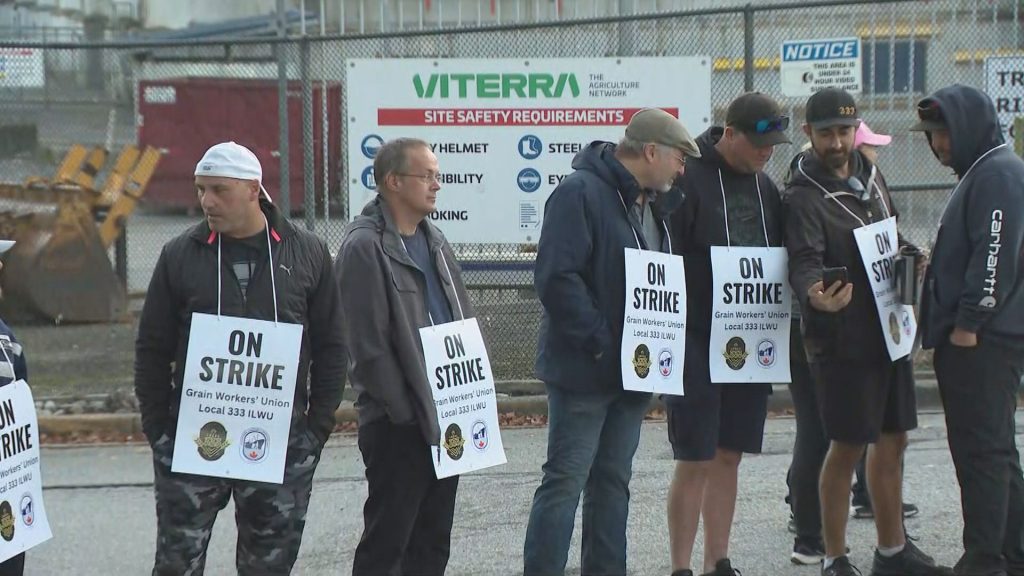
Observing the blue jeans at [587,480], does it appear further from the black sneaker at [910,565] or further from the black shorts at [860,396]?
the black sneaker at [910,565]

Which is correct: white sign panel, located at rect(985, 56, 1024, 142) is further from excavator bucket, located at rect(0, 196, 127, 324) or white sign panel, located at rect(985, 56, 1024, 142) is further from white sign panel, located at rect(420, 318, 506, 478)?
excavator bucket, located at rect(0, 196, 127, 324)

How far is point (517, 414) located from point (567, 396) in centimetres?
448

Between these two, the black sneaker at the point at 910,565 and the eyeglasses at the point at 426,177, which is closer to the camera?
the eyeglasses at the point at 426,177

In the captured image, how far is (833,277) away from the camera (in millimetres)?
5586

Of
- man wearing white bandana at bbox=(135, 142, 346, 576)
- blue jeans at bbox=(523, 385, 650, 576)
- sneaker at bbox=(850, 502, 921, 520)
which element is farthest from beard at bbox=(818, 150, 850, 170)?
man wearing white bandana at bbox=(135, 142, 346, 576)

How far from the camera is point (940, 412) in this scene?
381 inches

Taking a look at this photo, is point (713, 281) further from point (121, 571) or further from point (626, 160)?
point (121, 571)

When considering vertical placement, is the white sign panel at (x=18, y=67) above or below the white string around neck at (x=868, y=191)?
above

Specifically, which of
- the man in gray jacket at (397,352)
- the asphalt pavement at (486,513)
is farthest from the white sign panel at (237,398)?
the asphalt pavement at (486,513)

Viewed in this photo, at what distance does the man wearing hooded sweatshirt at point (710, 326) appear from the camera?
565 centimetres

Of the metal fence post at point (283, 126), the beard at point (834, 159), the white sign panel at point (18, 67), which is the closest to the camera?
the beard at point (834, 159)

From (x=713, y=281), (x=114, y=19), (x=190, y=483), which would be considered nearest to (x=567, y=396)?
(x=713, y=281)

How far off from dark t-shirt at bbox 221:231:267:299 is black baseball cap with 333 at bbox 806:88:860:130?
2321mm

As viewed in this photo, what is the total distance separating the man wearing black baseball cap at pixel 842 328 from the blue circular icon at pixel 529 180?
13.0 ft
